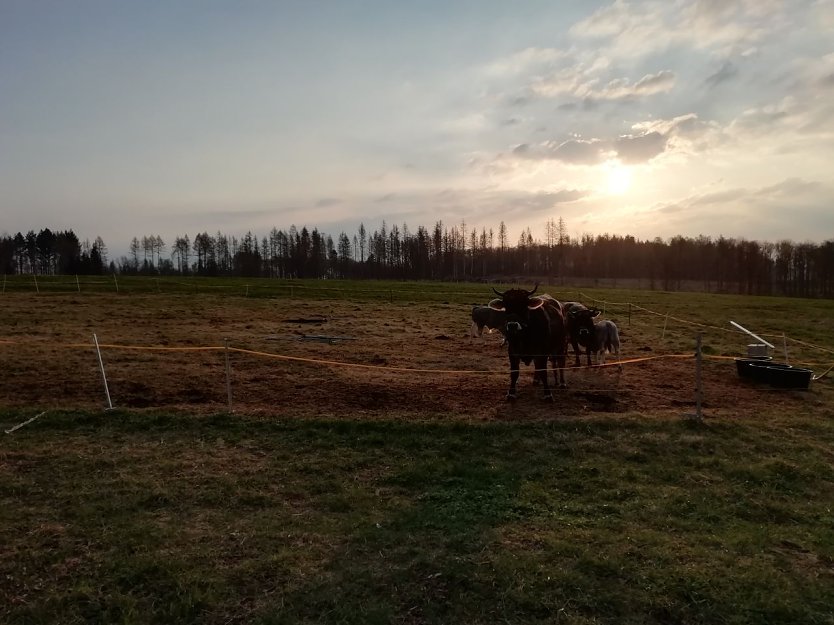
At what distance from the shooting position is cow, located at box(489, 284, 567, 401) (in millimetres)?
10094

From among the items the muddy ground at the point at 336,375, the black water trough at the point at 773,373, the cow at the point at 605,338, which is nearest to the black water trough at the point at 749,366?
the black water trough at the point at 773,373

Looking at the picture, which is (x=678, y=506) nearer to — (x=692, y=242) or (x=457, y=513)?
(x=457, y=513)

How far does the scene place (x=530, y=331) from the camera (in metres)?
10.5

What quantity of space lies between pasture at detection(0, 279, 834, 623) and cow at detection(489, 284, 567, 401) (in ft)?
2.03

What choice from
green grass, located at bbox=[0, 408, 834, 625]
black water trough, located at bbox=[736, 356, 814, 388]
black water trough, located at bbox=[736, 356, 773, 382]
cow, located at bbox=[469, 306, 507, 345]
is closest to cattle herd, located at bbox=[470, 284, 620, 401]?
green grass, located at bbox=[0, 408, 834, 625]

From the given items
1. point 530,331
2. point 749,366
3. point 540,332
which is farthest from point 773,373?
point 530,331

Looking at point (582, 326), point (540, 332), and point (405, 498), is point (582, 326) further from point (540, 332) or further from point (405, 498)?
point (405, 498)

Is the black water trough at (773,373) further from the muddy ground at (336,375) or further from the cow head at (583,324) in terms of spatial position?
the cow head at (583,324)

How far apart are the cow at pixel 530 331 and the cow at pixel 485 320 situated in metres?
6.15

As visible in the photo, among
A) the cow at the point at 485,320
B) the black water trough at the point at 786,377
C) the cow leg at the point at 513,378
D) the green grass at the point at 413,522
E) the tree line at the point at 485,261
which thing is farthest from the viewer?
the tree line at the point at 485,261

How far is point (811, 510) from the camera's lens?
5.84 meters

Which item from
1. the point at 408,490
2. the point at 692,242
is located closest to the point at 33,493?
the point at 408,490

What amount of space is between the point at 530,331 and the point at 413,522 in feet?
19.1

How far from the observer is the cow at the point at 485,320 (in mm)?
17894
